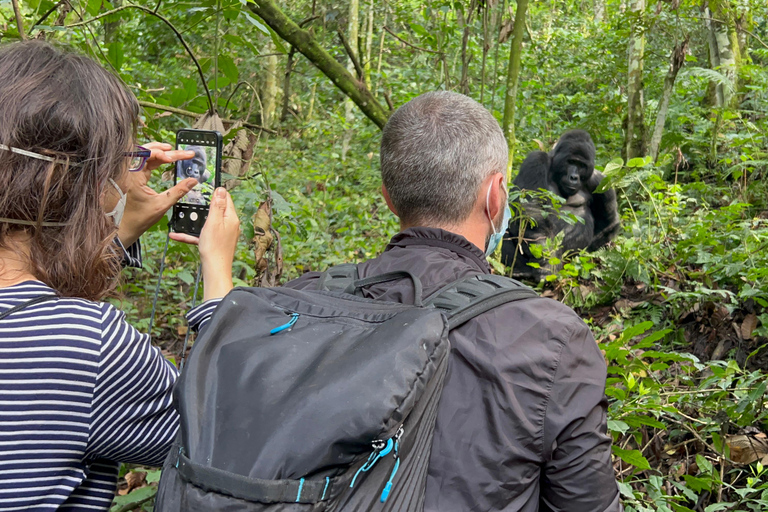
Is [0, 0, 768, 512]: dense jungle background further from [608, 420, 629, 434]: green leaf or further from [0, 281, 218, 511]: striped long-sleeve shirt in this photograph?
[0, 281, 218, 511]: striped long-sleeve shirt

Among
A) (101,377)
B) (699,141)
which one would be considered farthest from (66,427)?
(699,141)

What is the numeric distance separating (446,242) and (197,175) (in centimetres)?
70

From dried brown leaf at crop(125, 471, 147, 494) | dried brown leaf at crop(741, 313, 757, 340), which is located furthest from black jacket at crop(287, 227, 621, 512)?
dried brown leaf at crop(741, 313, 757, 340)

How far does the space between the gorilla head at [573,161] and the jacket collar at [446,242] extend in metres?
5.49

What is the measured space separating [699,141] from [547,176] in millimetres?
1515

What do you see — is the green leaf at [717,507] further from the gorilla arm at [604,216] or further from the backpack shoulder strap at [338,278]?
the gorilla arm at [604,216]

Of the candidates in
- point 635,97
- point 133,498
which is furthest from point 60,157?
point 635,97

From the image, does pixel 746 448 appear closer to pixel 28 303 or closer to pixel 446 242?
pixel 446 242

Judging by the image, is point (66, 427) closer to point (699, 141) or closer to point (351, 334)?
point (351, 334)

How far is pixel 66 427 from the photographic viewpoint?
1028mm

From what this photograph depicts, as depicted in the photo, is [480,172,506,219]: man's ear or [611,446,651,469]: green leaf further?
[611,446,651,469]: green leaf

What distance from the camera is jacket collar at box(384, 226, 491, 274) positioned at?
56.6 inches

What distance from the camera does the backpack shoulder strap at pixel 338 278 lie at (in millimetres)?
1355

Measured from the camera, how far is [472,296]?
1.17 meters
